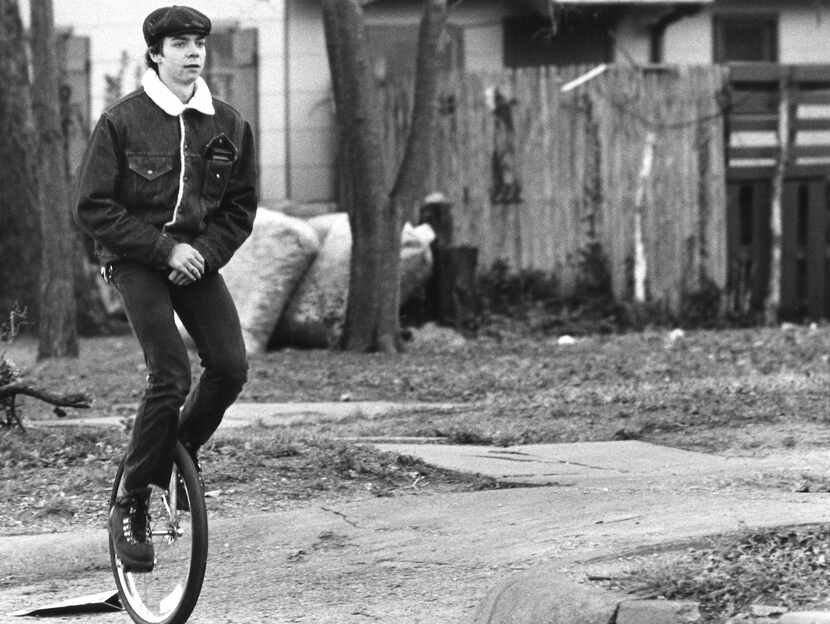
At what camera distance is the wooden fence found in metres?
19.6

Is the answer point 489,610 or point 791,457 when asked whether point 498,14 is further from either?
point 489,610

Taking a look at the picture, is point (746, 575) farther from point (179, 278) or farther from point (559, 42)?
point (559, 42)

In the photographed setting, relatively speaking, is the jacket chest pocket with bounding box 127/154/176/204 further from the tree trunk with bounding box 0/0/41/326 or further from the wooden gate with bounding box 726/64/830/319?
the wooden gate with bounding box 726/64/830/319

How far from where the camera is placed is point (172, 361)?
19.7 feet

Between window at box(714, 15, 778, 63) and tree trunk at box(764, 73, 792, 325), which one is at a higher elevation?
window at box(714, 15, 778, 63)

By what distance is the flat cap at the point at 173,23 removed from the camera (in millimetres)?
6152

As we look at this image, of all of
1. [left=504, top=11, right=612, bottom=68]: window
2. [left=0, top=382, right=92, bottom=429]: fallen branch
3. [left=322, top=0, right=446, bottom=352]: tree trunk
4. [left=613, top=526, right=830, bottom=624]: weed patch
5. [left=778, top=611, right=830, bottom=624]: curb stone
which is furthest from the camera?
[left=504, top=11, right=612, bottom=68]: window

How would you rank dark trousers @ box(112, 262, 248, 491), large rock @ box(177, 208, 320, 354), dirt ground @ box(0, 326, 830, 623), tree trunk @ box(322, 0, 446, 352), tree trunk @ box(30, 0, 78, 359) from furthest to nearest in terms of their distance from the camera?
large rock @ box(177, 208, 320, 354), tree trunk @ box(322, 0, 446, 352), tree trunk @ box(30, 0, 78, 359), dirt ground @ box(0, 326, 830, 623), dark trousers @ box(112, 262, 248, 491)

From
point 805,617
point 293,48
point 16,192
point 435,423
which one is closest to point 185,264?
point 805,617

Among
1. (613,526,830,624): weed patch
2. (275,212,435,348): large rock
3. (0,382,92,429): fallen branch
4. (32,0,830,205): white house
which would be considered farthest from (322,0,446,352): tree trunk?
(613,526,830,624): weed patch

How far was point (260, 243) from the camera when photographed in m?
17.2

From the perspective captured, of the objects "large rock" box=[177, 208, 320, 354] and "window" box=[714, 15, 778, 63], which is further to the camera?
"window" box=[714, 15, 778, 63]

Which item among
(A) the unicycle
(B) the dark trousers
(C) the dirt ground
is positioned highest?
(B) the dark trousers

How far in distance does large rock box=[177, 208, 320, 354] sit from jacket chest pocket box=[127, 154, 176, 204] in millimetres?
10755
